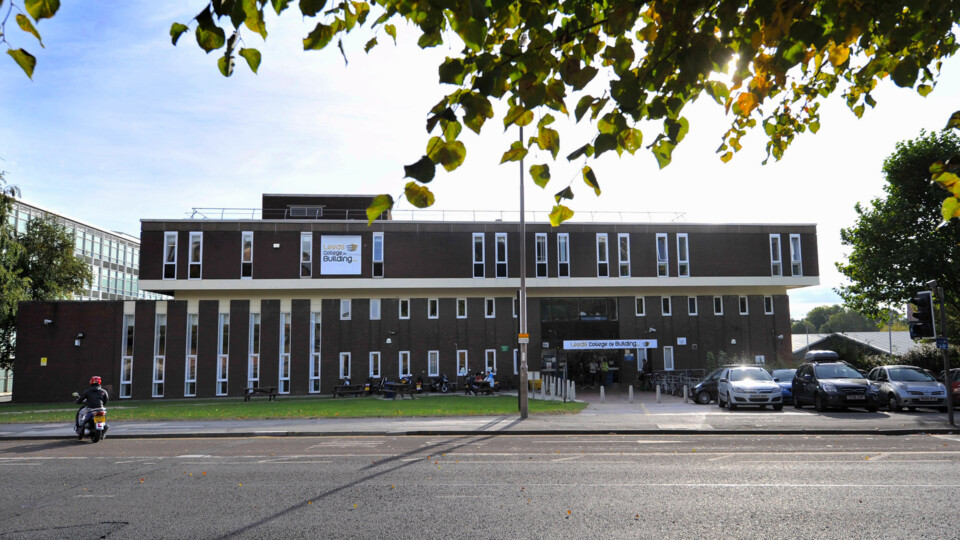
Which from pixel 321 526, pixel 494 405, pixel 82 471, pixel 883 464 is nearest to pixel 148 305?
pixel 494 405

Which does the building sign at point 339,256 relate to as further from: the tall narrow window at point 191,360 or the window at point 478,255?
the tall narrow window at point 191,360

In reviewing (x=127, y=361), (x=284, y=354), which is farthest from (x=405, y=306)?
(x=127, y=361)

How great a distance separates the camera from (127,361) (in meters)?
34.4

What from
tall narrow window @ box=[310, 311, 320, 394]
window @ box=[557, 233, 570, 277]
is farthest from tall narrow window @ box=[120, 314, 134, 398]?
window @ box=[557, 233, 570, 277]

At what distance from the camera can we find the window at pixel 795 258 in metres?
38.8

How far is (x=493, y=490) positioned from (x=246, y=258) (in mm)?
30680

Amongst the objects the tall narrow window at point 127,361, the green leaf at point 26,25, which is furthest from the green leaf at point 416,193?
the tall narrow window at point 127,361

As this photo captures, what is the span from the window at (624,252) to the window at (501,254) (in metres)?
7.10

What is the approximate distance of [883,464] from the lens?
1054cm

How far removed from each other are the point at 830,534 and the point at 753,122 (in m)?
4.29

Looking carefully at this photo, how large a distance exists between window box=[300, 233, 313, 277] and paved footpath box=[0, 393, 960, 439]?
54.5 feet

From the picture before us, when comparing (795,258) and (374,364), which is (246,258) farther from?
(795,258)

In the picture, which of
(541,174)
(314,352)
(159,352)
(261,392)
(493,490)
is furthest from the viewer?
(314,352)

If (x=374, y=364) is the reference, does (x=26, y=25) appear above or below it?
above
